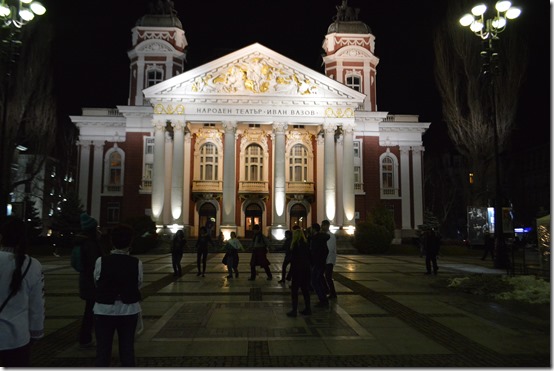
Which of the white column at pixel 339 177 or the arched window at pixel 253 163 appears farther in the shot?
the arched window at pixel 253 163

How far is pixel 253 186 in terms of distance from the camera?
4419cm

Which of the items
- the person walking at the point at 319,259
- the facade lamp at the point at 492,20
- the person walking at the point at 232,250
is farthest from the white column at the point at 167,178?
the person walking at the point at 319,259

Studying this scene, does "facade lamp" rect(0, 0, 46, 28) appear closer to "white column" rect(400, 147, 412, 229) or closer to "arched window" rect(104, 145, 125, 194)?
"arched window" rect(104, 145, 125, 194)

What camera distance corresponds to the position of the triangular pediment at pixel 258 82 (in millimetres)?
39594

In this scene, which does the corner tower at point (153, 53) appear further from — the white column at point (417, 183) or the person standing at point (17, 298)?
the person standing at point (17, 298)

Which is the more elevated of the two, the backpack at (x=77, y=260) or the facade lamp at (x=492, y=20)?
the facade lamp at (x=492, y=20)

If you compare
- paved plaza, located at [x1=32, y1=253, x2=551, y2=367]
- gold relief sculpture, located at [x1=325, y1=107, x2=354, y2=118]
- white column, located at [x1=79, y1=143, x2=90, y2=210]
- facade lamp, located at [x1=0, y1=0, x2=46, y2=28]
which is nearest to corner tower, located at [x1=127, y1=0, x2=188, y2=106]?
white column, located at [x1=79, y1=143, x2=90, y2=210]

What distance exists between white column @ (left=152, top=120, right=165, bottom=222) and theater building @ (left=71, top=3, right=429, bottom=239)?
82 millimetres

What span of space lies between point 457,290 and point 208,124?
3303cm

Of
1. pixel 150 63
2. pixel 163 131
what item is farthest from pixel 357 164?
pixel 150 63

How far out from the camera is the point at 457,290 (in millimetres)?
14008

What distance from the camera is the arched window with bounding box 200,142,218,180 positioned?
1759 inches

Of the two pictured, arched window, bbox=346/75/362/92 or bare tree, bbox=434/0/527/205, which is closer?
bare tree, bbox=434/0/527/205

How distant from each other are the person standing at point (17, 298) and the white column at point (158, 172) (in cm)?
3510
